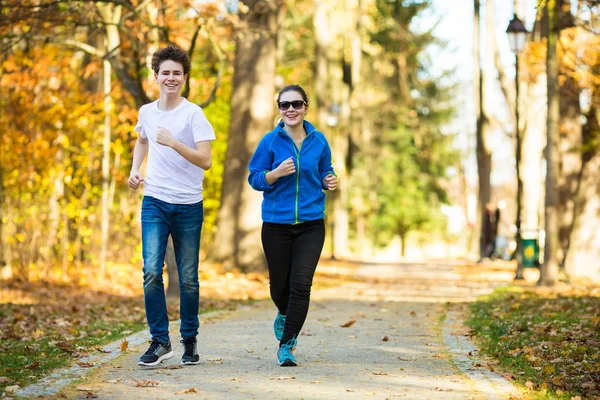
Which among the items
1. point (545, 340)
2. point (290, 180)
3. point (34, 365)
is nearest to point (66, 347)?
point (34, 365)

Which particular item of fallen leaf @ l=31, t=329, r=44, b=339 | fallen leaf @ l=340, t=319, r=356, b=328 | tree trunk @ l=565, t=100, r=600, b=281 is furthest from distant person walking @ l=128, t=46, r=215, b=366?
tree trunk @ l=565, t=100, r=600, b=281

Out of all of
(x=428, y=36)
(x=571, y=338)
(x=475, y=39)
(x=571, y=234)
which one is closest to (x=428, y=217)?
(x=428, y=36)

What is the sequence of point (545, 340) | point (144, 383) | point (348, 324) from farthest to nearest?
1. point (348, 324)
2. point (545, 340)
3. point (144, 383)

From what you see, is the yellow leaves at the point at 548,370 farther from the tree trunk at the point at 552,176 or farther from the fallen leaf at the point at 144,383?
the tree trunk at the point at 552,176

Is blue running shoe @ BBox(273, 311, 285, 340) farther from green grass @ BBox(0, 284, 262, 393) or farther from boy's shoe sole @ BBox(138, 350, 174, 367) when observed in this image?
green grass @ BBox(0, 284, 262, 393)

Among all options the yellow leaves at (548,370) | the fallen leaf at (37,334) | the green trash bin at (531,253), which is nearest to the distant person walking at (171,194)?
the yellow leaves at (548,370)

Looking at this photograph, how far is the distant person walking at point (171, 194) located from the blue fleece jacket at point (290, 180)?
18.7 inches

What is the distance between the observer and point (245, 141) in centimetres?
1938

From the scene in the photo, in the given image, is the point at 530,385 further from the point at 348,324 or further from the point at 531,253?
the point at 531,253

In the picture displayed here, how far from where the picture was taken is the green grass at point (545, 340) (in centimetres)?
693

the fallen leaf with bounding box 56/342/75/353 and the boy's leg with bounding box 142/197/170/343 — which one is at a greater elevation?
the boy's leg with bounding box 142/197/170/343

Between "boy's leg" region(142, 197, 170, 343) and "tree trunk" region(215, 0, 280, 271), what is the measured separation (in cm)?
1159

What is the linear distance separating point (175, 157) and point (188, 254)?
2.40ft

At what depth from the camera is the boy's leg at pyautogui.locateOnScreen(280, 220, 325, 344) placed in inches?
295
